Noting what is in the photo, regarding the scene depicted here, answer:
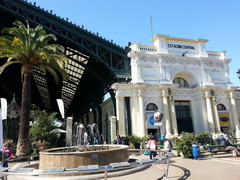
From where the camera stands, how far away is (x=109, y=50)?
25.4 m

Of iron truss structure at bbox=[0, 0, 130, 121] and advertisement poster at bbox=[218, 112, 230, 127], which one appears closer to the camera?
iron truss structure at bbox=[0, 0, 130, 121]

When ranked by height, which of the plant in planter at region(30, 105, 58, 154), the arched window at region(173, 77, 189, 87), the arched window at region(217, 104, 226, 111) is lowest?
the plant in planter at region(30, 105, 58, 154)

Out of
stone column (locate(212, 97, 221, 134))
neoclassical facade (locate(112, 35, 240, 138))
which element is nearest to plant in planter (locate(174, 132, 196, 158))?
neoclassical facade (locate(112, 35, 240, 138))

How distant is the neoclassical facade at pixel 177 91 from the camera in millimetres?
24516

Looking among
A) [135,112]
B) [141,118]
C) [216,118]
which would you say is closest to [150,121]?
[141,118]

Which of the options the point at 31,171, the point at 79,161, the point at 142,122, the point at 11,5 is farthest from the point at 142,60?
the point at 31,171

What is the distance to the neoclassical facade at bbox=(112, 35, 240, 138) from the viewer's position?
2452 cm

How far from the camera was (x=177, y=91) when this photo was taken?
27.4m

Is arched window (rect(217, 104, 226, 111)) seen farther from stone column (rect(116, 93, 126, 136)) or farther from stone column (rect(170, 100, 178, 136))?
stone column (rect(116, 93, 126, 136))

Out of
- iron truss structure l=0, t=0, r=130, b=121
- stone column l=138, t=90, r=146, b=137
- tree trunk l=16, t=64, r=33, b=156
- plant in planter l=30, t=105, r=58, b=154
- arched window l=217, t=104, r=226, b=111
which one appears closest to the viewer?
tree trunk l=16, t=64, r=33, b=156

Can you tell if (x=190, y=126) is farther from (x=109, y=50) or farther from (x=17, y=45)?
(x=17, y=45)

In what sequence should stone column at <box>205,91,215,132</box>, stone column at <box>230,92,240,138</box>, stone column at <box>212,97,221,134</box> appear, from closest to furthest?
stone column at <box>205,91,215,132</box>, stone column at <box>212,97,221,134</box>, stone column at <box>230,92,240,138</box>

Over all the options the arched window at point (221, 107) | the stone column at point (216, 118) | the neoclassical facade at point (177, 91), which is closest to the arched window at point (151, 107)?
the neoclassical facade at point (177, 91)

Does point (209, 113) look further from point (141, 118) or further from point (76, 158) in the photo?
point (76, 158)
